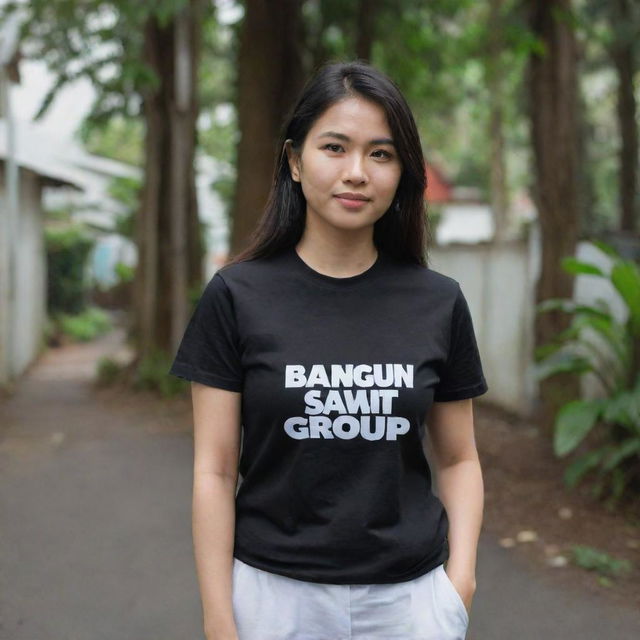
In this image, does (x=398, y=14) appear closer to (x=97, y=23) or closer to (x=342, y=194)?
(x=97, y=23)

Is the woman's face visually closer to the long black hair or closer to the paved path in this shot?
the long black hair

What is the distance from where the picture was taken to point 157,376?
12.3 m

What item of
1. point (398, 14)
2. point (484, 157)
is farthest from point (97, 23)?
point (484, 157)

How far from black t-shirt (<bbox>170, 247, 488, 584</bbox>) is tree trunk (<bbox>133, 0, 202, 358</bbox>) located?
33.5 ft

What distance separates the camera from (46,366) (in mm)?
17062

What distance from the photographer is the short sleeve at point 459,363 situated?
218 cm

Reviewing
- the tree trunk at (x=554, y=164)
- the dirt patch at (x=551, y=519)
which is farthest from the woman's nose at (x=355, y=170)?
the tree trunk at (x=554, y=164)

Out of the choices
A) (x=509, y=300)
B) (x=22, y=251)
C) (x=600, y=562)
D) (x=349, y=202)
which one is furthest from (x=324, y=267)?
(x=22, y=251)

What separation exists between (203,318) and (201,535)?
487 mm

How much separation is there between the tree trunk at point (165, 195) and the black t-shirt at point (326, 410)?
10.2 m

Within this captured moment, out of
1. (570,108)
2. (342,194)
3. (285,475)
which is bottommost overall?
(285,475)

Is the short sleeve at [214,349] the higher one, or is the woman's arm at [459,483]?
the short sleeve at [214,349]

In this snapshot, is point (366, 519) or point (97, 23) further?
point (97, 23)

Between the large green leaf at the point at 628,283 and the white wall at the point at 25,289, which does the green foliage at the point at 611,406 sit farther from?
the white wall at the point at 25,289
